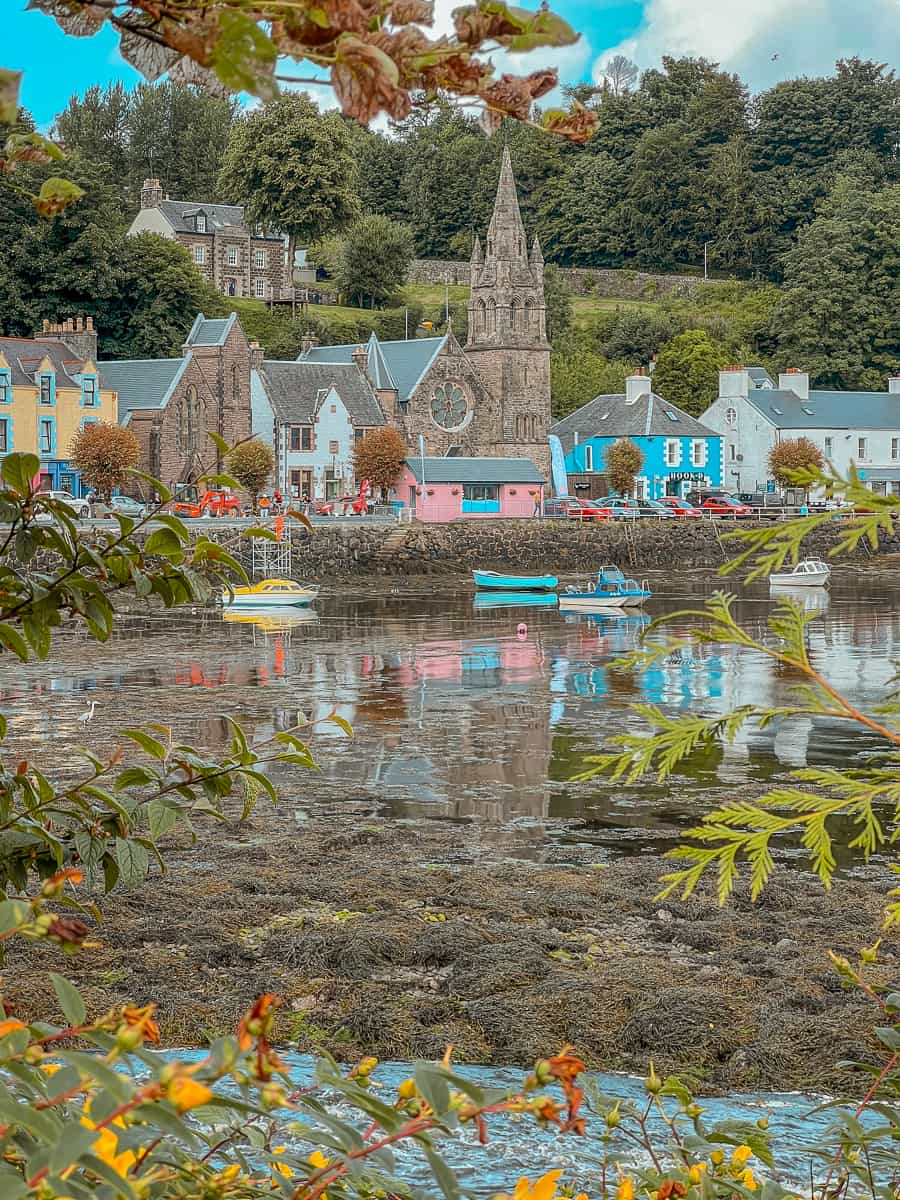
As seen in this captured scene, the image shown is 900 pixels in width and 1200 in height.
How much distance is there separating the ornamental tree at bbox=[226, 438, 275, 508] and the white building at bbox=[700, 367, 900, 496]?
1241 inches

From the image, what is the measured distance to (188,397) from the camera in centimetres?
7006

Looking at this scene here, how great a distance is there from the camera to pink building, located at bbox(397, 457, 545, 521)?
73.6m

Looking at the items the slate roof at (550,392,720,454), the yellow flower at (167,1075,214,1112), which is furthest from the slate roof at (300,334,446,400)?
the yellow flower at (167,1075,214,1112)

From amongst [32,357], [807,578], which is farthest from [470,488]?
[807,578]

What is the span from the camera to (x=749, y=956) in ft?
37.2

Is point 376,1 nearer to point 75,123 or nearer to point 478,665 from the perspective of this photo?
point 478,665

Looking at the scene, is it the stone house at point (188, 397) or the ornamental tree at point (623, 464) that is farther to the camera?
the ornamental tree at point (623, 464)

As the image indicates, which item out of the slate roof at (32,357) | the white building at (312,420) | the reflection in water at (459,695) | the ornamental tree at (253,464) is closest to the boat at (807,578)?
the reflection in water at (459,695)

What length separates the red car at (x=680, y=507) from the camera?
74812 mm

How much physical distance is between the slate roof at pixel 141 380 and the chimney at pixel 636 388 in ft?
89.8

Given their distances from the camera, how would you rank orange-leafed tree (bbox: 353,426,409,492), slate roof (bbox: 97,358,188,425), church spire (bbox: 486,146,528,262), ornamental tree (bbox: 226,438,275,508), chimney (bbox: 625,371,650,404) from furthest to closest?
chimney (bbox: 625,371,650,404), church spire (bbox: 486,146,528,262), orange-leafed tree (bbox: 353,426,409,492), slate roof (bbox: 97,358,188,425), ornamental tree (bbox: 226,438,275,508)

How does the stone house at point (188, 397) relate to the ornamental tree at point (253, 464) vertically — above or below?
above

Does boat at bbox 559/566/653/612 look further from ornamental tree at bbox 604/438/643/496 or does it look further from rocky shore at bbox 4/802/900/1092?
rocky shore at bbox 4/802/900/1092

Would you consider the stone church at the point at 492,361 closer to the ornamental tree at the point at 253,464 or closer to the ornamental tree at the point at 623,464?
the ornamental tree at the point at 623,464
